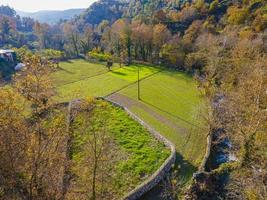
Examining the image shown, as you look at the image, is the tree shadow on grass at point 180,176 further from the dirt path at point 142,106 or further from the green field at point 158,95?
the dirt path at point 142,106

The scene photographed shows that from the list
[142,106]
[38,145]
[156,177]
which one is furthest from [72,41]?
[38,145]

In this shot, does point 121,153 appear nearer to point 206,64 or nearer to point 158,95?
point 158,95

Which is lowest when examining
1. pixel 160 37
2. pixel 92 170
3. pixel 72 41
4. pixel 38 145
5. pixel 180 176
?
pixel 180 176

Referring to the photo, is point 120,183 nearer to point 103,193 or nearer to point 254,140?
point 103,193

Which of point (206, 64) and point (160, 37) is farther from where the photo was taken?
point (160, 37)

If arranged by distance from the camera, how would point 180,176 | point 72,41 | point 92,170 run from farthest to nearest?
point 72,41 → point 180,176 → point 92,170

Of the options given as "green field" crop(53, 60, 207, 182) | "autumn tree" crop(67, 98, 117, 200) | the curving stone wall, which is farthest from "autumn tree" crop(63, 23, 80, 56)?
the curving stone wall

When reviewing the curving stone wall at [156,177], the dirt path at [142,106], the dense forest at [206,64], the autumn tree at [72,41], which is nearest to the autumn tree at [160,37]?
the dense forest at [206,64]

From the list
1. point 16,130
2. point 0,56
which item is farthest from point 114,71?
point 16,130
